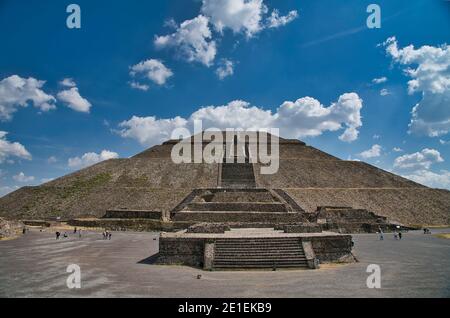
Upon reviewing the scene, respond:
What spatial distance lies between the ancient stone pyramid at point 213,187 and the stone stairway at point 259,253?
20.1m

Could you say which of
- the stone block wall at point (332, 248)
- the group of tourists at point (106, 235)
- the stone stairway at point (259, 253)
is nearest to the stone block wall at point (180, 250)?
the stone stairway at point (259, 253)

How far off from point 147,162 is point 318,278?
47293mm

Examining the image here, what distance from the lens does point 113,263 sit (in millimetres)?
13977

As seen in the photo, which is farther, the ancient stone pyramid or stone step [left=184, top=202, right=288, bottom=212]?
the ancient stone pyramid

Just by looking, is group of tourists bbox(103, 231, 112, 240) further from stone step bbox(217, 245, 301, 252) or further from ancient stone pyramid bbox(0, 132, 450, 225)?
stone step bbox(217, 245, 301, 252)

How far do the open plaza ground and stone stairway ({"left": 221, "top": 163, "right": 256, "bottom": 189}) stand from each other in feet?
93.8

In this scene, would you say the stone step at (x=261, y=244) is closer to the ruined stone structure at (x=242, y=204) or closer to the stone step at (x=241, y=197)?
the ruined stone structure at (x=242, y=204)

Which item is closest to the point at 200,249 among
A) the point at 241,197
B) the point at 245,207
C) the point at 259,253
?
the point at 259,253

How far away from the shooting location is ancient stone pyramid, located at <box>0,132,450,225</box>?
37.8 m

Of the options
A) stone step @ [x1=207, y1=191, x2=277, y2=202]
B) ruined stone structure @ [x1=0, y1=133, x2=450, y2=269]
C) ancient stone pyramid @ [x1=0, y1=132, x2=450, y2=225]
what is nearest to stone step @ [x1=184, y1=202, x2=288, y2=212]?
ruined stone structure @ [x1=0, y1=133, x2=450, y2=269]

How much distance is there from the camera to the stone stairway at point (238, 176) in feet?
147

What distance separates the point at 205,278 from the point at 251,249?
293cm

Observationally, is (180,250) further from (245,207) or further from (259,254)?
(245,207)
